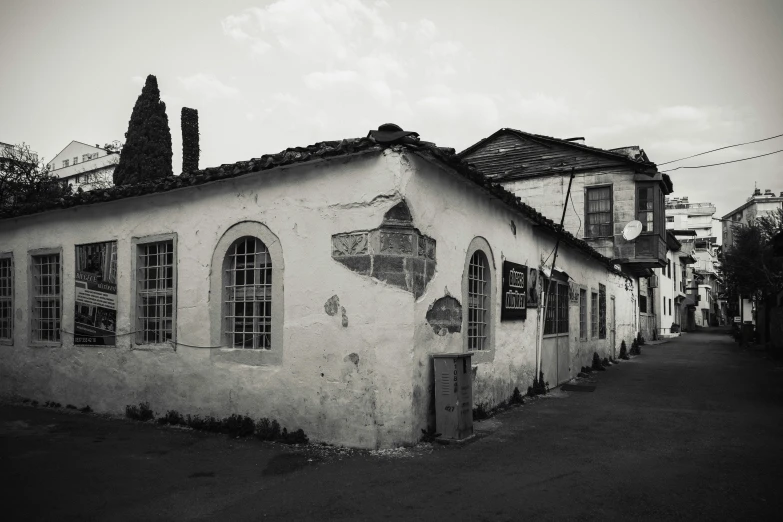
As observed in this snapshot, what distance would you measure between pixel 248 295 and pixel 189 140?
8.35 meters

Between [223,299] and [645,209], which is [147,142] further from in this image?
[645,209]

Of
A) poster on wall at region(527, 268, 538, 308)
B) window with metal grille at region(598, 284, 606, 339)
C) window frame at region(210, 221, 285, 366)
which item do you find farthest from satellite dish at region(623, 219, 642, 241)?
window frame at region(210, 221, 285, 366)

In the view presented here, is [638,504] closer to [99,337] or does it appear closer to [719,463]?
[719,463]

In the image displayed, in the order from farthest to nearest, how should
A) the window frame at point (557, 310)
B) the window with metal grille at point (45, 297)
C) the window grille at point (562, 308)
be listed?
the window grille at point (562, 308) → the window frame at point (557, 310) → the window with metal grille at point (45, 297)

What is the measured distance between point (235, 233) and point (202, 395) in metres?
2.30

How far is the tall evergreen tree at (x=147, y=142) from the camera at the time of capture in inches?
627

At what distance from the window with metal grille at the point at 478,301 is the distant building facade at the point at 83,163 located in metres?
37.7

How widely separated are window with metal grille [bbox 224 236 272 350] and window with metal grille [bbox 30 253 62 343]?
13.9ft

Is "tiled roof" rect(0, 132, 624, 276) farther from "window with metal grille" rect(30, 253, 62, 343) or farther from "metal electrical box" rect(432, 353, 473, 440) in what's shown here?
"metal electrical box" rect(432, 353, 473, 440)

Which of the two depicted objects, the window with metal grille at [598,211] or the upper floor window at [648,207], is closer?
the upper floor window at [648,207]

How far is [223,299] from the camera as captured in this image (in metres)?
7.66

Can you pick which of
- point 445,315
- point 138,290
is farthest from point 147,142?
point 445,315

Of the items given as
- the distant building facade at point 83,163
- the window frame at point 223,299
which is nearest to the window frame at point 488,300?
the window frame at point 223,299

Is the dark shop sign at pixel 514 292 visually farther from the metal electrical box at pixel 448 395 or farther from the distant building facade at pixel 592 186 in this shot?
the distant building facade at pixel 592 186
